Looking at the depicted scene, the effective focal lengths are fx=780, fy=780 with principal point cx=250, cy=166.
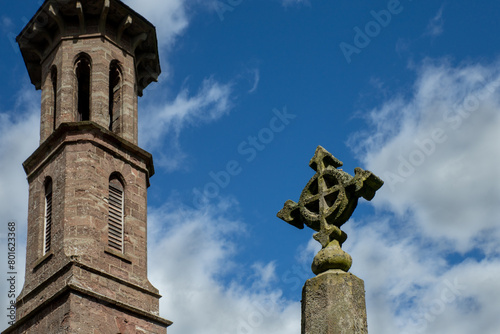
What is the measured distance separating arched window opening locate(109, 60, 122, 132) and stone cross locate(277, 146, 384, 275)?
16548mm

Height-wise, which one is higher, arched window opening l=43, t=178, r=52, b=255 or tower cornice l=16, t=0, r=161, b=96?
tower cornice l=16, t=0, r=161, b=96

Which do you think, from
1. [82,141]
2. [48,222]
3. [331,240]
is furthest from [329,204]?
[48,222]

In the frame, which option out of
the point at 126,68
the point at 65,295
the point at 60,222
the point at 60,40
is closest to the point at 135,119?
the point at 126,68

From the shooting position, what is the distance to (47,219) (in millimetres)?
20078

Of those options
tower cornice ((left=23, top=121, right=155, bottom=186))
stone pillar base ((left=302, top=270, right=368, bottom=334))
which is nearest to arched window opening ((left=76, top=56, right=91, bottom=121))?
tower cornice ((left=23, top=121, right=155, bottom=186))

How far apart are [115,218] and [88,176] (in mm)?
1324

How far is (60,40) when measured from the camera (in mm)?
22656

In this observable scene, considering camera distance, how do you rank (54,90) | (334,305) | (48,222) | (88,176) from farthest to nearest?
(54,90) < (48,222) < (88,176) < (334,305)

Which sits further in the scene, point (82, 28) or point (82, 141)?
point (82, 28)

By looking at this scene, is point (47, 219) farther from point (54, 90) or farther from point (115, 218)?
point (54, 90)

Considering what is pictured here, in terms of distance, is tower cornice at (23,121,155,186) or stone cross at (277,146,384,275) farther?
tower cornice at (23,121,155,186)

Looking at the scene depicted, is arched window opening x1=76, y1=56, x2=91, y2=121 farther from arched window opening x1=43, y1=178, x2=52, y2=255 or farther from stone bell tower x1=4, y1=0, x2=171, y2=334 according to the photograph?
arched window opening x1=43, y1=178, x2=52, y2=255

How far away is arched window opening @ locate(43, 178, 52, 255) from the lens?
19.6 meters

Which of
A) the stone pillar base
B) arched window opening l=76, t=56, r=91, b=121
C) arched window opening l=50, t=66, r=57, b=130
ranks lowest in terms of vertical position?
the stone pillar base
